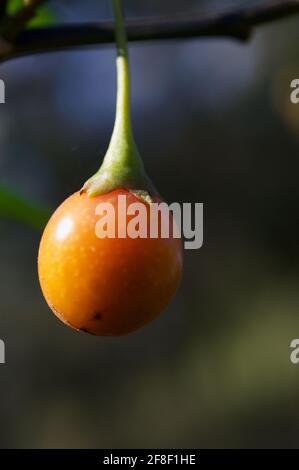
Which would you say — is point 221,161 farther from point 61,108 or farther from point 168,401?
point 168,401

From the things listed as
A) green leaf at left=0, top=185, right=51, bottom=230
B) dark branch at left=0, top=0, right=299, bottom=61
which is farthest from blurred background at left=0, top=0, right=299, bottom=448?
dark branch at left=0, top=0, right=299, bottom=61

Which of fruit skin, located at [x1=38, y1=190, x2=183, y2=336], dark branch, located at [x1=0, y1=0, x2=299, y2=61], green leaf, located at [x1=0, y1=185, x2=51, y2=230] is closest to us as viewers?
fruit skin, located at [x1=38, y1=190, x2=183, y2=336]

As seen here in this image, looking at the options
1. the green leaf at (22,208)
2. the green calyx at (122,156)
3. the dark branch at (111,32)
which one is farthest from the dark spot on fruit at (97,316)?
the green leaf at (22,208)

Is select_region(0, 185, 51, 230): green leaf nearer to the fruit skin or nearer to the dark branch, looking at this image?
the dark branch

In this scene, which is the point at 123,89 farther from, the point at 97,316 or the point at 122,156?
the point at 97,316

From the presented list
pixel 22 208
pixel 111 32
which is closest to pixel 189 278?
pixel 22 208

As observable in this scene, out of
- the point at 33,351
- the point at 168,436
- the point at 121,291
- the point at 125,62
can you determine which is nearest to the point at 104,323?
the point at 121,291
